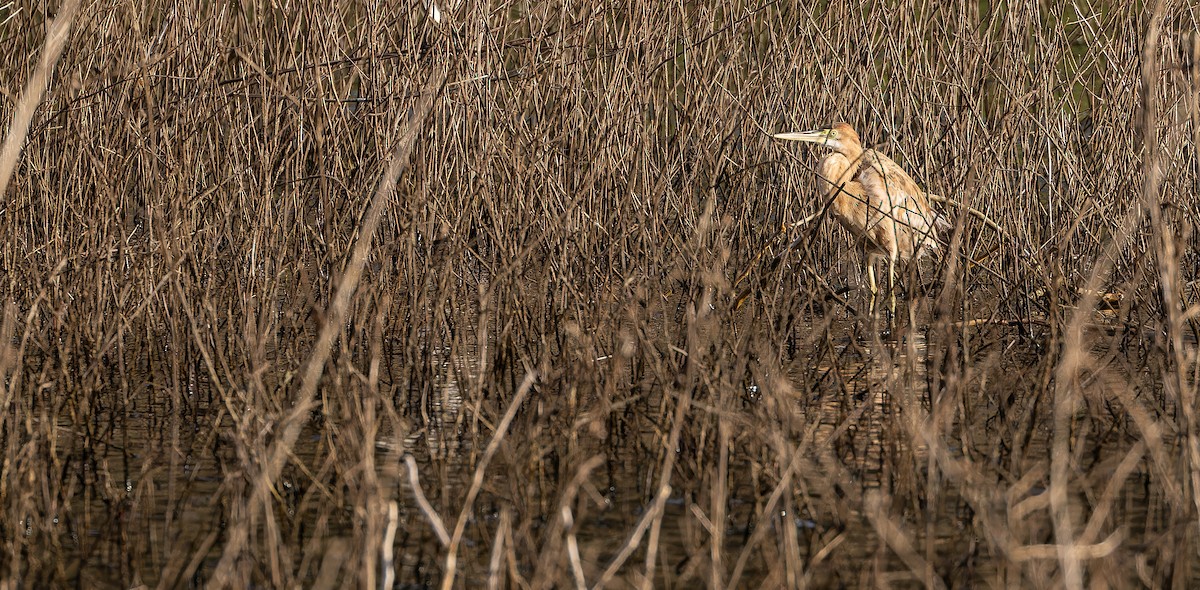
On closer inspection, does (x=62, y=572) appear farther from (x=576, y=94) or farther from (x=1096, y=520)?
(x=576, y=94)

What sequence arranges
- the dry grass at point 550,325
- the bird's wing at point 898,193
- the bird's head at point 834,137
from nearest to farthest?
the dry grass at point 550,325 < the bird's head at point 834,137 < the bird's wing at point 898,193

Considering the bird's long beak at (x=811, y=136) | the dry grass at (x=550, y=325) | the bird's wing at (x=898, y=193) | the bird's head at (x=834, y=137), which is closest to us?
the dry grass at (x=550, y=325)

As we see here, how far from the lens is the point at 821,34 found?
4.90 m

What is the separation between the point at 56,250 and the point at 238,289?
19.3 inches

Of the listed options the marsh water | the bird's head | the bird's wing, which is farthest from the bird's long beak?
the marsh water

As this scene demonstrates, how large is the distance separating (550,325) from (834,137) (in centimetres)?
144

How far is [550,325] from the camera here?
4391 mm

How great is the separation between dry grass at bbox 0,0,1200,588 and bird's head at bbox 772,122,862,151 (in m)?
0.10

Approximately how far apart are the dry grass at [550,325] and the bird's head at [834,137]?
10 cm

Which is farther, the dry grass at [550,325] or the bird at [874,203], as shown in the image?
Result: the bird at [874,203]

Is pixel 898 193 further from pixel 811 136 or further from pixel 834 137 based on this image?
pixel 811 136

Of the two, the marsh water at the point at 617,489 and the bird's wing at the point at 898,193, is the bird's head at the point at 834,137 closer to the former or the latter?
the bird's wing at the point at 898,193

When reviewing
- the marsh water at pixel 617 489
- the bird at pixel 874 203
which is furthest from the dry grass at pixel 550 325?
the bird at pixel 874 203

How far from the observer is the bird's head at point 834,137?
5.11 meters
